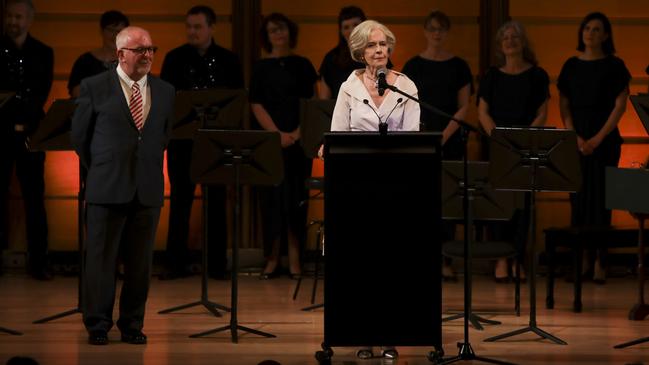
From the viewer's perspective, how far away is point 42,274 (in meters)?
8.51

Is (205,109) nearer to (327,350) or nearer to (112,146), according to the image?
(112,146)

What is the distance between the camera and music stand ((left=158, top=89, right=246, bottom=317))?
7020mm

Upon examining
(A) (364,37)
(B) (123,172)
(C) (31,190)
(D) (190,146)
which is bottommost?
(C) (31,190)

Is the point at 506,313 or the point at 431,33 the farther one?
the point at 431,33

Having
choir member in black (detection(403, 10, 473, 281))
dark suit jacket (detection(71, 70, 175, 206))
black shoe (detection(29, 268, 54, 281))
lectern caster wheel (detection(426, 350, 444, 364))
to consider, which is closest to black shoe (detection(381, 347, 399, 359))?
lectern caster wheel (detection(426, 350, 444, 364))

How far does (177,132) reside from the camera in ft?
23.3

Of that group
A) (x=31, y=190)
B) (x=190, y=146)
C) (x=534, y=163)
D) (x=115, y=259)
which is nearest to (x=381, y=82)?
(x=534, y=163)

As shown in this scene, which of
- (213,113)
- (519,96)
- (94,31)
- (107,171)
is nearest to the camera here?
(107,171)

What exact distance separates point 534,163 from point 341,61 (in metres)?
2.44

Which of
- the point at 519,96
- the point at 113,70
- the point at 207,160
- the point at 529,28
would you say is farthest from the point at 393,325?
the point at 529,28

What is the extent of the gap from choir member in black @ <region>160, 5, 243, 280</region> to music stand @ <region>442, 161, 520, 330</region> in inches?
90.3

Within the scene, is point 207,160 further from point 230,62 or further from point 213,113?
point 230,62

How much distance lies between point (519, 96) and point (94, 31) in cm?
317

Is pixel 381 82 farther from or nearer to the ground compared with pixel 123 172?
farther from the ground
